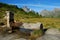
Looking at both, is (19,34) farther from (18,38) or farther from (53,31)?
(53,31)

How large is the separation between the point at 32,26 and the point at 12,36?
17.0 ft

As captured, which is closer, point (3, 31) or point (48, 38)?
point (48, 38)

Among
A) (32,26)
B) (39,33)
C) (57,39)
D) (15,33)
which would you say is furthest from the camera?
(32,26)

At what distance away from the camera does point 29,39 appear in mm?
17672

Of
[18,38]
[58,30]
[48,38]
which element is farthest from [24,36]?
[58,30]

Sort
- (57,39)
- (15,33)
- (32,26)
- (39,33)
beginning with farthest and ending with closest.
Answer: (32,26) < (15,33) < (39,33) < (57,39)

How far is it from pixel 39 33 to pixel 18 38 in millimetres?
2483

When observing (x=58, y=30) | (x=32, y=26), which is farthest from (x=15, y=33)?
(x=58, y=30)

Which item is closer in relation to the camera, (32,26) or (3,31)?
(3,31)

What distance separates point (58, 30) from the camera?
21.0 meters

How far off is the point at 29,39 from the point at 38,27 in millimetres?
4290

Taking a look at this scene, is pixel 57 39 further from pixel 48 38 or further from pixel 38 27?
pixel 38 27

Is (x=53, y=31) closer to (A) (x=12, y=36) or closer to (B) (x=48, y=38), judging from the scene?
(B) (x=48, y=38)

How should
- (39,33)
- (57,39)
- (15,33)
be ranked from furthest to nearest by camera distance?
(15,33), (39,33), (57,39)
